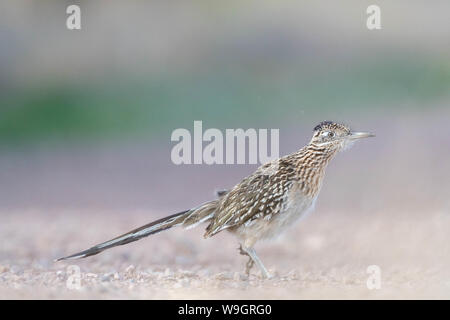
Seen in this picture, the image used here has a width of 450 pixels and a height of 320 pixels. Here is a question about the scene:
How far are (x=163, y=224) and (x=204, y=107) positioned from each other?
14643 mm

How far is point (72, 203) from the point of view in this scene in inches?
627

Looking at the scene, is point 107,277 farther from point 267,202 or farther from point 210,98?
point 210,98

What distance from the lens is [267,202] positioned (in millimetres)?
7789

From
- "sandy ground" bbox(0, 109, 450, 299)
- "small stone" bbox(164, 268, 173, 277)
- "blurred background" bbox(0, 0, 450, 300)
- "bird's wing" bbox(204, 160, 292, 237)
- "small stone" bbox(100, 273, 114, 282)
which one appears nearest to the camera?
"sandy ground" bbox(0, 109, 450, 299)

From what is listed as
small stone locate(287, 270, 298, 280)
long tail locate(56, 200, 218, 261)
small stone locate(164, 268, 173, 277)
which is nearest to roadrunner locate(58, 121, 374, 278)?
long tail locate(56, 200, 218, 261)

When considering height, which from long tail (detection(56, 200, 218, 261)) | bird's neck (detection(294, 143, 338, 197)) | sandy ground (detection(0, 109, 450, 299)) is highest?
bird's neck (detection(294, 143, 338, 197))

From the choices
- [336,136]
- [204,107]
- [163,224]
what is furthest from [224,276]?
[204,107]

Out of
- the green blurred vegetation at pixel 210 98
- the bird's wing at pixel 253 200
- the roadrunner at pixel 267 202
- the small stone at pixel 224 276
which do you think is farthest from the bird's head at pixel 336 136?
the green blurred vegetation at pixel 210 98

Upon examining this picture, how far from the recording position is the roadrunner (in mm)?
7828

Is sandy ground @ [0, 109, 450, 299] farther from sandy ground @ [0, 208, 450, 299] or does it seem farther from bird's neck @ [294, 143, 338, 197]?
bird's neck @ [294, 143, 338, 197]

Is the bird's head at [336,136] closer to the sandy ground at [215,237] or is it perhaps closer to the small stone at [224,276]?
the sandy ground at [215,237]

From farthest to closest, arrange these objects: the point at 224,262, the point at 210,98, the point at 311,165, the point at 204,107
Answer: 1. the point at 210,98
2. the point at 204,107
3. the point at 224,262
4. the point at 311,165

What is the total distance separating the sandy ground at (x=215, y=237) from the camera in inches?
298

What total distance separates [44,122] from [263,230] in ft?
48.6
